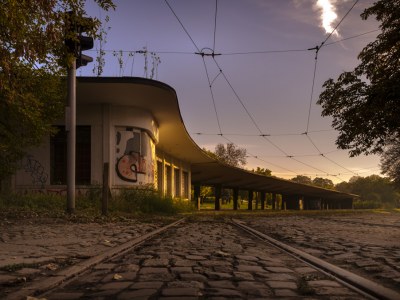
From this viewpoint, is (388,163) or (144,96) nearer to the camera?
(144,96)

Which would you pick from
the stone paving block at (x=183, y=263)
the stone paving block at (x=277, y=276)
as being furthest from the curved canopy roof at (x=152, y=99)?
the stone paving block at (x=277, y=276)

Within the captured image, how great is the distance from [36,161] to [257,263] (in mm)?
18697

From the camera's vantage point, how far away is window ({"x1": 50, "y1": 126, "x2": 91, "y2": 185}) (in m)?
22.9

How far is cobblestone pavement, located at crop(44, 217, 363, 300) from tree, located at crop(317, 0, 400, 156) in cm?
509

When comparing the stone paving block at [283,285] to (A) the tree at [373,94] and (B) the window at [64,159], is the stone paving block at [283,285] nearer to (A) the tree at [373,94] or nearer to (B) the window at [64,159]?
(A) the tree at [373,94]

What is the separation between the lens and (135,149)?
24094 mm

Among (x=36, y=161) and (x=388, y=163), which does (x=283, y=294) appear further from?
(x=388, y=163)

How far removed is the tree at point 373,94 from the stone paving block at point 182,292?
738 centimetres

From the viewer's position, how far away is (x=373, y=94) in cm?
1085

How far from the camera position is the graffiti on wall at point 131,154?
76.7 feet

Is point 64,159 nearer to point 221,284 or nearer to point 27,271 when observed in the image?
point 27,271

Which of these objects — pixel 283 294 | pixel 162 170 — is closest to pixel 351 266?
pixel 283 294

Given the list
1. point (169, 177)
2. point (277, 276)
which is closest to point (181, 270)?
point (277, 276)

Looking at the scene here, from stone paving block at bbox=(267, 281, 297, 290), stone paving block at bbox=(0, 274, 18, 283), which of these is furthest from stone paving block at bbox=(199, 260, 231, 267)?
stone paving block at bbox=(0, 274, 18, 283)
